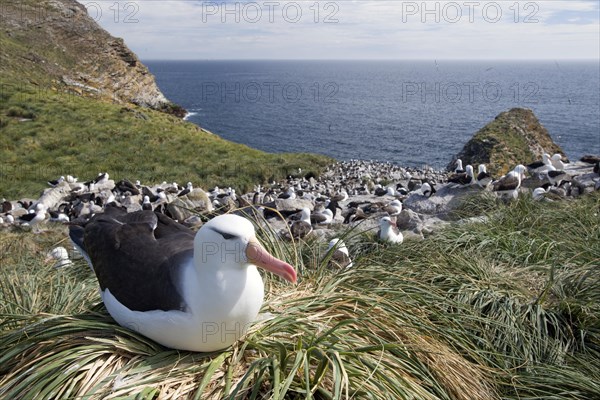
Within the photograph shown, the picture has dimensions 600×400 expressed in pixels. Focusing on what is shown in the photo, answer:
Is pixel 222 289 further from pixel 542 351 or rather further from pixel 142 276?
pixel 542 351

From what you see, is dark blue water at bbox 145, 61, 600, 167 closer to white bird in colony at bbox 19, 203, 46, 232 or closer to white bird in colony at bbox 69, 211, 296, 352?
white bird in colony at bbox 19, 203, 46, 232

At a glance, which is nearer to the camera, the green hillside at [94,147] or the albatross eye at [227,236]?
the albatross eye at [227,236]

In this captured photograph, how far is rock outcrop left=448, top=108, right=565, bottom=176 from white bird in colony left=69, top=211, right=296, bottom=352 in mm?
22091

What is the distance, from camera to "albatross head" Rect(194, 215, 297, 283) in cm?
279

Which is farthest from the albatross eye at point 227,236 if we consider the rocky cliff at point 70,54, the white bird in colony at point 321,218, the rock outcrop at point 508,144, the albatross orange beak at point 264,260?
the rocky cliff at point 70,54

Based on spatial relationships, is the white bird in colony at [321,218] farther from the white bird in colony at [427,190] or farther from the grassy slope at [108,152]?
the grassy slope at [108,152]

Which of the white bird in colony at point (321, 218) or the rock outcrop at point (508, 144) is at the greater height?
the rock outcrop at point (508, 144)

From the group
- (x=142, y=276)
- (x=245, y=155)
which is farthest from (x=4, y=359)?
(x=245, y=155)

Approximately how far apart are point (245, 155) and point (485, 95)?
95588 millimetres

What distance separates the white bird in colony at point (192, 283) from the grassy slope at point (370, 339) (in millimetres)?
152

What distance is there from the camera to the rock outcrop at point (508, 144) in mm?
25094

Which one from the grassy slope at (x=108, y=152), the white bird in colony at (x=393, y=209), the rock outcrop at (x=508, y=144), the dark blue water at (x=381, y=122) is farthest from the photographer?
the dark blue water at (x=381, y=122)

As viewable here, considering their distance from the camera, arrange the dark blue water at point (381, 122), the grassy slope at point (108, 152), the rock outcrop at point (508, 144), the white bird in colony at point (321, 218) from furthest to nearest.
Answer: the dark blue water at point (381, 122) → the rock outcrop at point (508, 144) → the grassy slope at point (108, 152) → the white bird in colony at point (321, 218)

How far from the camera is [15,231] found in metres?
12.1
